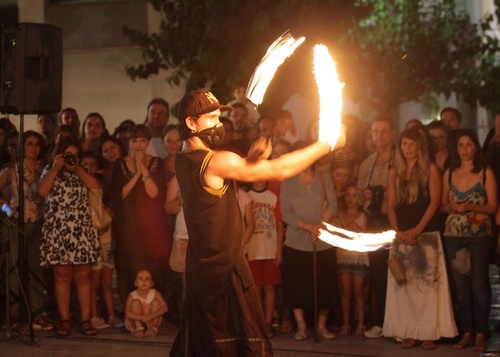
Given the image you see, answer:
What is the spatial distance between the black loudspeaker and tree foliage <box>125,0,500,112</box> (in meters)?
2.91

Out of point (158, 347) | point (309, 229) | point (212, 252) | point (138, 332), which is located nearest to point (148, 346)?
point (158, 347)

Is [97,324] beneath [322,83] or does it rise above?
beneath

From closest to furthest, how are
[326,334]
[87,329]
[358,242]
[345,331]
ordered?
[358,242]
[326,334]
[345,331]
[87,329]

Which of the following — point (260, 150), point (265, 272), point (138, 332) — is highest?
point (260, 150)

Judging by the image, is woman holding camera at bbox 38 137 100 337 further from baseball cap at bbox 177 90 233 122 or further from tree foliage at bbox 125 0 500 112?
baseball cap at bbox 177 90 233 122

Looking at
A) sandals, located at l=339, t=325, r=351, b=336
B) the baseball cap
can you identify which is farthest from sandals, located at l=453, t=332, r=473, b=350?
the baseball cap

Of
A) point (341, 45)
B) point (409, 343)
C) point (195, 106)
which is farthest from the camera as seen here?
point (341, 45)

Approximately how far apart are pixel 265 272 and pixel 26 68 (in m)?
3.33

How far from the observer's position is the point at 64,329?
387 inches

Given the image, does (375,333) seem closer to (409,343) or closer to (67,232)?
(409,343)

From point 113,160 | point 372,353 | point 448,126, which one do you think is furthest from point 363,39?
point 372,353

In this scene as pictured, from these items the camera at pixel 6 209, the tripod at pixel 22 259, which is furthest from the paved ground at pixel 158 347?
the camera at pixel 6 209

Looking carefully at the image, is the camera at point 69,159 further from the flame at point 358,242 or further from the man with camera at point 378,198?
the flame at point 358,242

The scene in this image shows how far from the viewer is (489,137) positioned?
1049 centimetres
